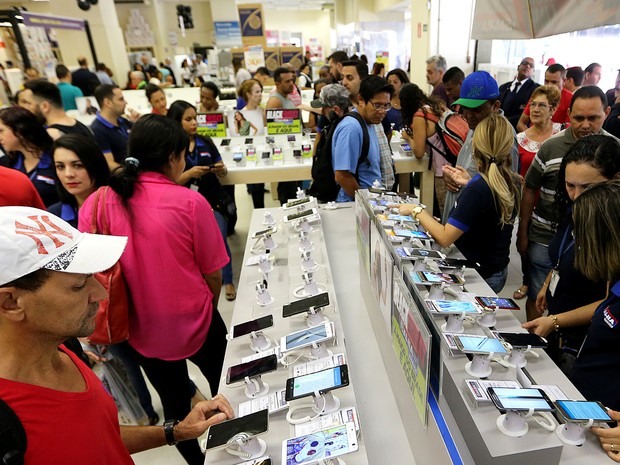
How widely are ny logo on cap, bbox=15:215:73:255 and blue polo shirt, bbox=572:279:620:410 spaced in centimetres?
134

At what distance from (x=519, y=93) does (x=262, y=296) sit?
14.1 ft

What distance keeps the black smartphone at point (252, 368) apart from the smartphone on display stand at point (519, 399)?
1.92 ft

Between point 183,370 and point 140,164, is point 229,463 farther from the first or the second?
point 140,164

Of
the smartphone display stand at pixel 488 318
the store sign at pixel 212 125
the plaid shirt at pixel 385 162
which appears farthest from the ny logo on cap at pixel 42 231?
the store sign at pixel 212 125

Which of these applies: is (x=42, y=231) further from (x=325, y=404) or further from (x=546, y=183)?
(x=546, y=183)

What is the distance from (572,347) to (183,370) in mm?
1476

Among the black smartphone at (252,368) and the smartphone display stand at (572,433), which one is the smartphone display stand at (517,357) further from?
the black smartphone at (252,368)

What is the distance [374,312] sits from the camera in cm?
138

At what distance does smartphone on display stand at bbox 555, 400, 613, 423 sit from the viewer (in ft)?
2.70

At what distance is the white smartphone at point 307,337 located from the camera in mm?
1179

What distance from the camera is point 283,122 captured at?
3.93m

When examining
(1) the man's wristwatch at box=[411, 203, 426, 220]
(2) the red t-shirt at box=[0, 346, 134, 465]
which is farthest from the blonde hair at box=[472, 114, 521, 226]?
(2) the red t-shirt at box=[0, 346, 134, 465]

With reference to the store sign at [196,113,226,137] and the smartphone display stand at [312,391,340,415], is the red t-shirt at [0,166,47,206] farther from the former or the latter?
the store sign at [196,113,226,137]

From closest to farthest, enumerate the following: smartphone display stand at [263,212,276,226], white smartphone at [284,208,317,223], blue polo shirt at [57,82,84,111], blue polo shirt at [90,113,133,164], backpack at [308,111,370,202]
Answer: white smartphone at [284,208,317,223] → smartphone display stand at [263,212,276,226] → backpack at [308,111,370,202] → blue polo shirt at [90,113,133,164] → blue polo shirt at [57,82,84,111]
